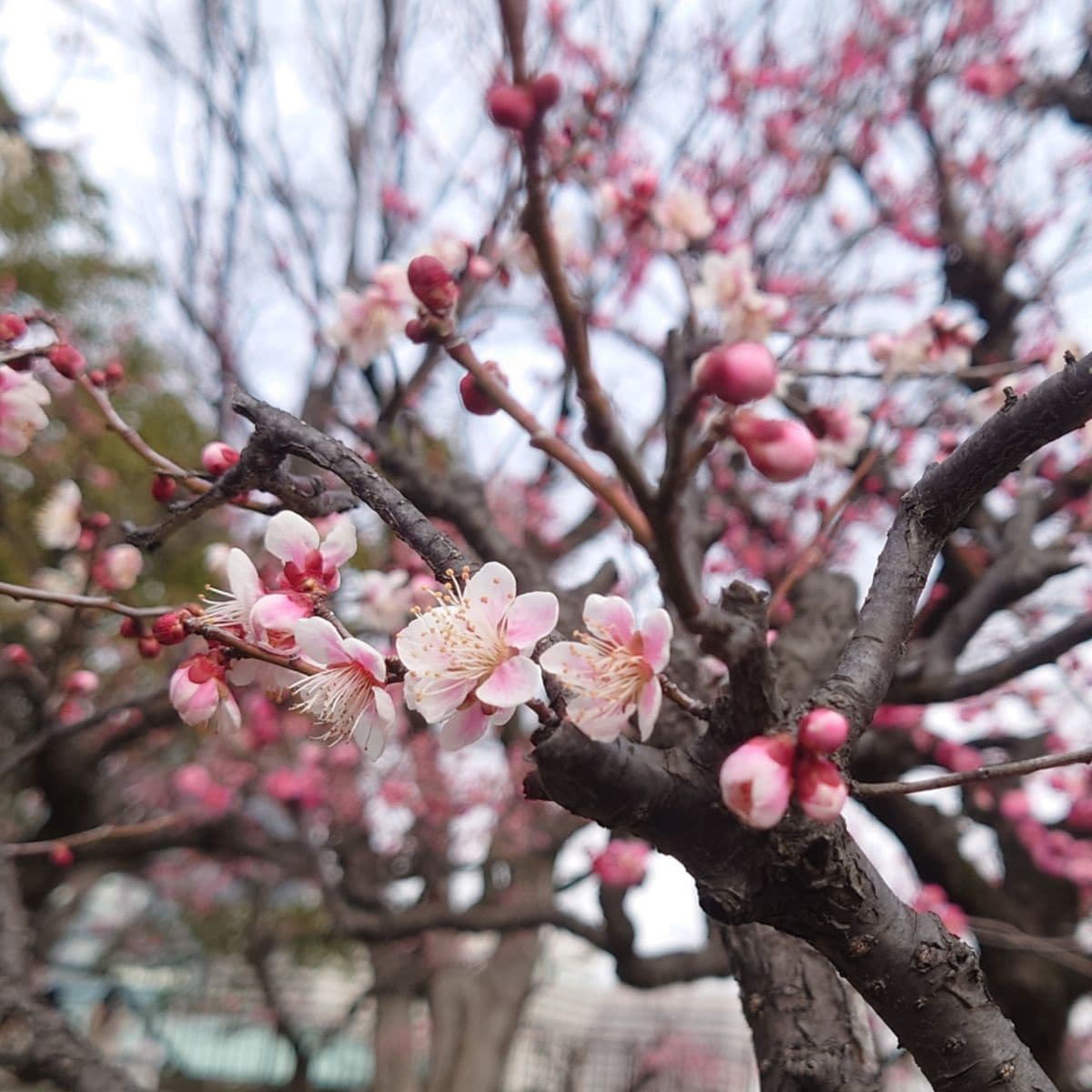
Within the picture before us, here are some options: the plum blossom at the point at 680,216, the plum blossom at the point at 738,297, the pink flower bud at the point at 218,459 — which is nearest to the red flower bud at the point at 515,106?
the pink flower bud at the point at 218,459

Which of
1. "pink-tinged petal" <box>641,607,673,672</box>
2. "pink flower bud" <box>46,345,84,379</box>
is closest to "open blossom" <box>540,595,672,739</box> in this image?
"pink-tinged petal" <box>641,607,673,672</box>

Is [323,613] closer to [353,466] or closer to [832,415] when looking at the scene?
[353,466]

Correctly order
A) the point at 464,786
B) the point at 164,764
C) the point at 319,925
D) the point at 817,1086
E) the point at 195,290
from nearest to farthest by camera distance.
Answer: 1. the point at 817,1086
2. the point at 195,290
3. the point at 464,786
4. the point at 164,764
5. the point at 319,925

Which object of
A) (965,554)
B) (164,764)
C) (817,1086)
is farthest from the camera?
(164,764)

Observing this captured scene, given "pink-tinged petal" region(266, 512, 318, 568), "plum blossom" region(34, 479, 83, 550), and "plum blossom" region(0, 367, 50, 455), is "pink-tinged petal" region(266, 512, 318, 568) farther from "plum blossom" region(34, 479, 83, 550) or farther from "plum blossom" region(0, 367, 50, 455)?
"plum blossom" region(34, 479, 83, 550)

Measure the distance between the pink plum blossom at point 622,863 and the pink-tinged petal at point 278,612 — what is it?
2.26 meters

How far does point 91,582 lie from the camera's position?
2.08m

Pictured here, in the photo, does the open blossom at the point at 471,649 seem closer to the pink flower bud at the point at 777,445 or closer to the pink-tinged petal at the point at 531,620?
the pink-tinged petal at the point at 531,620

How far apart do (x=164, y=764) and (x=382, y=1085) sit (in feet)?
12.0

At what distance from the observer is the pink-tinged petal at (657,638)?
77 cm

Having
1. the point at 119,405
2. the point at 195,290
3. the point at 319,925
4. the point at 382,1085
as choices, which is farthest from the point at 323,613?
the point at 319,925

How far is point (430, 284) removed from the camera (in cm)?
67

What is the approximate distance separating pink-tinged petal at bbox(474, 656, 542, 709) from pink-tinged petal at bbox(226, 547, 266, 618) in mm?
344

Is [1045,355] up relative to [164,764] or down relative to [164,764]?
down
